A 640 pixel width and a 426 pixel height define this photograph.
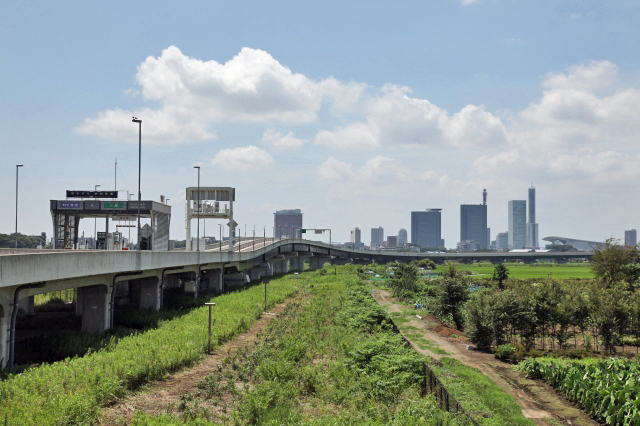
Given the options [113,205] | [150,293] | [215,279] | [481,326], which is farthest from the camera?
[215,279]

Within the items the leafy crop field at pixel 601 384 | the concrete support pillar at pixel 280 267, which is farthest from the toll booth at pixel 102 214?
the concrete support pillar at pixel 280 267

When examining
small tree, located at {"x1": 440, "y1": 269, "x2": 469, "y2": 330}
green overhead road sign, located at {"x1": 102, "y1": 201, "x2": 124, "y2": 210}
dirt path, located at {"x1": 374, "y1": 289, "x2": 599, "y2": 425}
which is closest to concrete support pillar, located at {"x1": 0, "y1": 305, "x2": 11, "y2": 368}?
dirt path, located at {"x1": 374, "y1": 289, "x2": 599, "y2": 425}

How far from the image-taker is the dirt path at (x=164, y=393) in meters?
18.0

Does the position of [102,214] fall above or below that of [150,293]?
above

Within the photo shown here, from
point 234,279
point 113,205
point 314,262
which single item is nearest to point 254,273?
point 234,279

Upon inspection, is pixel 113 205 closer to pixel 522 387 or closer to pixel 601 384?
pixel 522 387

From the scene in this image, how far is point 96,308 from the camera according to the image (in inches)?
1316

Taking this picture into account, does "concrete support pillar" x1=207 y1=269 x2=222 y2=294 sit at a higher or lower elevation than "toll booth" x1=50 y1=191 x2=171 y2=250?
lower

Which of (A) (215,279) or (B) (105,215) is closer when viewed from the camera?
(B) (105,215)

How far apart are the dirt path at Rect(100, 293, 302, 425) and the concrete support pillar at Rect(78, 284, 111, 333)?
8248mm

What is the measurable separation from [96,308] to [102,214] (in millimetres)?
21995

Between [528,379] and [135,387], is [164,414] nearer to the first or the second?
[135,387]

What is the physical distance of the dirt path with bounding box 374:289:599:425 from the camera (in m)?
21.2

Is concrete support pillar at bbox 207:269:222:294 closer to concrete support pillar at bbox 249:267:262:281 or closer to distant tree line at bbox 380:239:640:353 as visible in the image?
concrete support pillar at bbox 249:267:262:281
